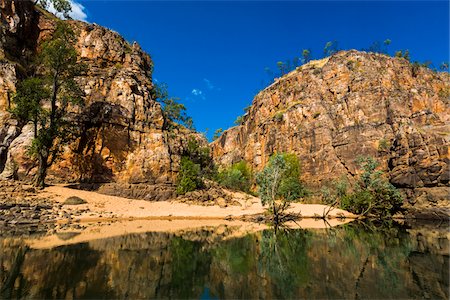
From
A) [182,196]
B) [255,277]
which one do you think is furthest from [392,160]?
[255,277]

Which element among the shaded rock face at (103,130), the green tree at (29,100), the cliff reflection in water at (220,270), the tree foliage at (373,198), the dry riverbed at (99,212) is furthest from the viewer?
the tree foliage at (373,198)

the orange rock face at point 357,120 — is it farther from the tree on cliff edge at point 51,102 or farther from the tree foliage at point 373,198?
the tree on cliff edge at point 51,102

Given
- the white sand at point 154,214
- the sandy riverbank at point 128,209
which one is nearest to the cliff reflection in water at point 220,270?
the white sand at point 154,214

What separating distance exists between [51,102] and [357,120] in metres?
67.1

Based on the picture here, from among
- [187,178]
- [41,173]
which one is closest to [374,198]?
[187,178]

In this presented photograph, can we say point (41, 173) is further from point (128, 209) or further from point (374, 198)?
point (374, 198)

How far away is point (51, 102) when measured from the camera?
37.3 meters

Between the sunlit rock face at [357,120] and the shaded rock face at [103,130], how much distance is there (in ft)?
134

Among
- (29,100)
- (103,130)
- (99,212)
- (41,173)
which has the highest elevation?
(29,100)

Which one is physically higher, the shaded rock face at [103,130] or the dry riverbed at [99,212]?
the shaded rock face at [103,130]

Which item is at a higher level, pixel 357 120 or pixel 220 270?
pixel 357 120

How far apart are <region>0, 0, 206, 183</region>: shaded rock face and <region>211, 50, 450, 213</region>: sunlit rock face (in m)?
40.8

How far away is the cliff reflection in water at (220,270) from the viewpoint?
9281 mm

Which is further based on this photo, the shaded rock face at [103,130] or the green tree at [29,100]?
the shaded rock face at [103,130]
